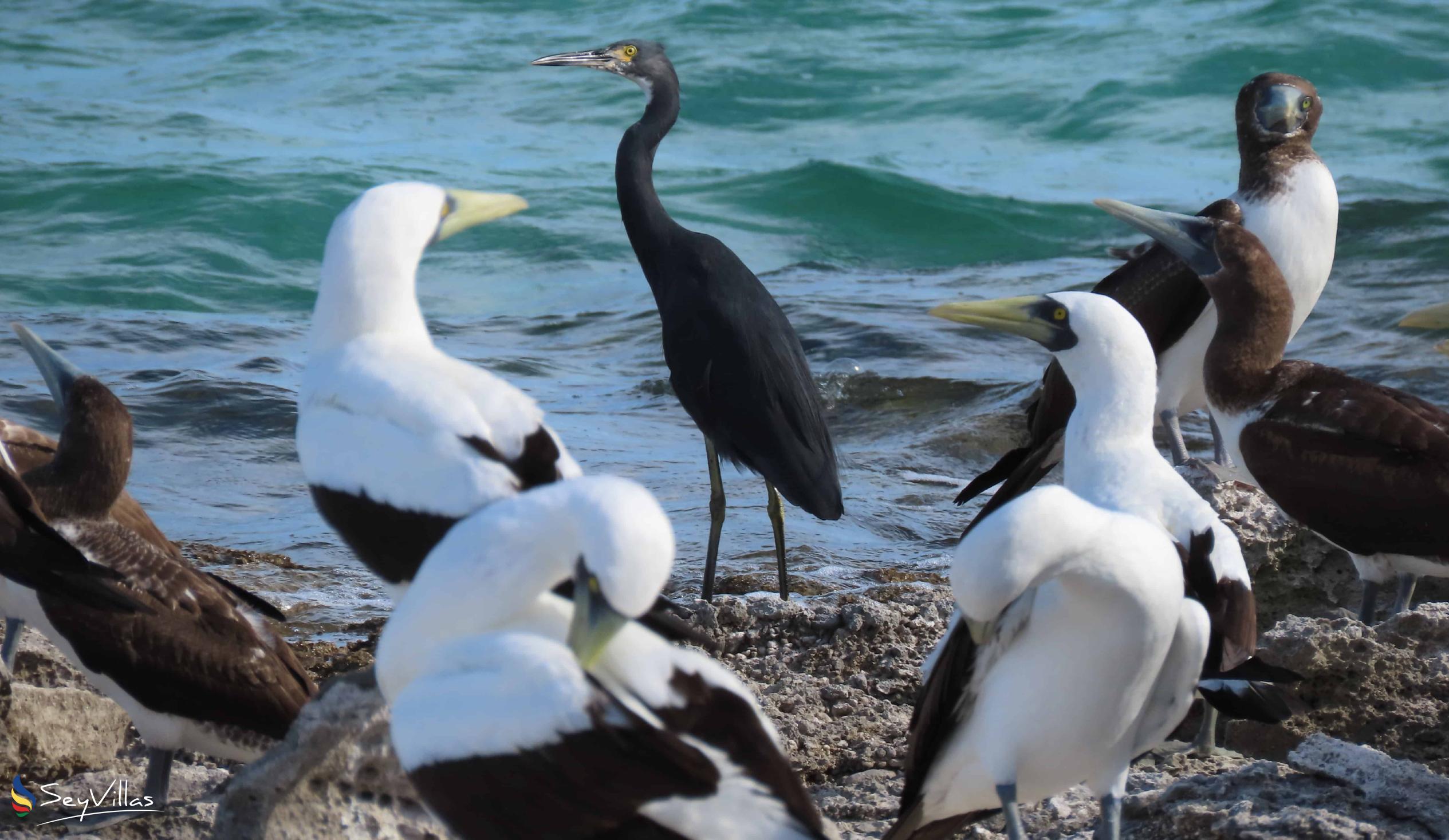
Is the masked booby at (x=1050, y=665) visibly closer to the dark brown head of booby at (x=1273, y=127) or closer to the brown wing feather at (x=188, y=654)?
the brown wing feather at (x=188, y=654)

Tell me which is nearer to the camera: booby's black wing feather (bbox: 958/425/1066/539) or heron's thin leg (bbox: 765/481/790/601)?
booby's black wing feather (bbox: 958/425/1066/539)

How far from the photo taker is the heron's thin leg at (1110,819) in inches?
141

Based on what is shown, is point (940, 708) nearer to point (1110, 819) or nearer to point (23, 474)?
point (1110, 819)

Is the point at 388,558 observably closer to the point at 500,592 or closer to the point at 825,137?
the point at 500,592

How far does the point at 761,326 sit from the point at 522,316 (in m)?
7.45

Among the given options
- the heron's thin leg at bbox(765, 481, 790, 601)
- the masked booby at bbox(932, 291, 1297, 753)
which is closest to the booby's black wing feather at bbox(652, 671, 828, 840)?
the masked booby at bbox(932, 291, 1297, 753)

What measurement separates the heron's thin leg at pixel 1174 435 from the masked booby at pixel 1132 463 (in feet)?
8.52

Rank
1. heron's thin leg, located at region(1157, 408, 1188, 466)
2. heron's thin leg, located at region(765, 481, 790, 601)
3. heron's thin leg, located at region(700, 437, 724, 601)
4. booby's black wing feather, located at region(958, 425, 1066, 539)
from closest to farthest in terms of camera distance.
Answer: booby's black wing feather, located at region(958, 425, 1066, 539)
heron's thin leg, located at region(700, 437, 724, 601)
heron's thin leg, located at region(765, 481, 790, 601)
heron's thin leg, located at region(1157, 408, 1188, 466)

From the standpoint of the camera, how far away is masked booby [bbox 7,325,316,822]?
441 cm

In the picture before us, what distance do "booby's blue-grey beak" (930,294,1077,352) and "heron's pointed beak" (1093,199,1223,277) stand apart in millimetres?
1394

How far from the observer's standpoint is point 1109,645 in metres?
3.45

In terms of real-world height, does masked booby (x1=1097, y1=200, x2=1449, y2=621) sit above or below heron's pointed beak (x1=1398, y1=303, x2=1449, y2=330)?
below

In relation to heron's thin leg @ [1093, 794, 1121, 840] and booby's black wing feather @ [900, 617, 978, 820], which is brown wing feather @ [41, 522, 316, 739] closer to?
booby's black wing feather @ [900, 617, 978, 820]

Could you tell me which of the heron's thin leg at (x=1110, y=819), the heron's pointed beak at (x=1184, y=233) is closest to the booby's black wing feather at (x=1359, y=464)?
the heron's pointed beak at (x=1184, y=233)
